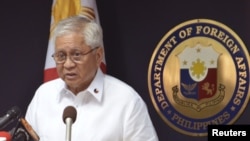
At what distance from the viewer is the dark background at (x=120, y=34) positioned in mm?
3717

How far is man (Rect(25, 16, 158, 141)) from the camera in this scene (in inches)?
90.8

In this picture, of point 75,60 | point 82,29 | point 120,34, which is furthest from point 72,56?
point 120,34

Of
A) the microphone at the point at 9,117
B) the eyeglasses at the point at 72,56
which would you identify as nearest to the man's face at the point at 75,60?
the eyeglasses at the point at 72,56

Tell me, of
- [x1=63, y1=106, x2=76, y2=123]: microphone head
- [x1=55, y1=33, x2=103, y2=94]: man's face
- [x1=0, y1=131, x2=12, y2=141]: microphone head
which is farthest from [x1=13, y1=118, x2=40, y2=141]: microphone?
[x1=55, y1=33, x2=103, y2=94]: man's face

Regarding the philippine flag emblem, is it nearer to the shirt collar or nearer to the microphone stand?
the shirt collar

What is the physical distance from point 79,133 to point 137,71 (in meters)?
1.56

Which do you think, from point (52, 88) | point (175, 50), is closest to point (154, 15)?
point (175, 50)

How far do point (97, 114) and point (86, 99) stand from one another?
4.0 inches

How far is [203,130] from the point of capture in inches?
147

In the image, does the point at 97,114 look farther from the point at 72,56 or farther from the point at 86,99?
the point at 72,56

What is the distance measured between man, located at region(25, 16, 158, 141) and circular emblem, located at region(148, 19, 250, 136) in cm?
135

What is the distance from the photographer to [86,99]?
2.44 metres

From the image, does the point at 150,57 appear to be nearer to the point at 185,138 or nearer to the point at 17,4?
the point at 185,138

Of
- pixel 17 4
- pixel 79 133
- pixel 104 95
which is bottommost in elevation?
pixel 79 133
